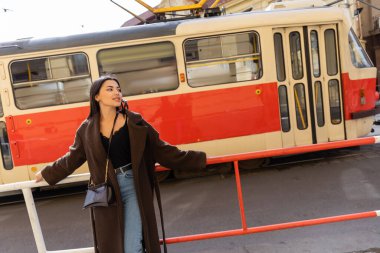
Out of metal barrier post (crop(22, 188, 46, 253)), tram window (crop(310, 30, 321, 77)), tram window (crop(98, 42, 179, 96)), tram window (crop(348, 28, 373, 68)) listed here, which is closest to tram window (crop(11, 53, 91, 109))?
tram window (crop(98, 42, 179, 96))

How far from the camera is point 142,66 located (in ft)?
23.1

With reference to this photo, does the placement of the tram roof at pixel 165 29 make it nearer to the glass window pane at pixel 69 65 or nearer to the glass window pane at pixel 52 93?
the glass window pane at pixel 69 65

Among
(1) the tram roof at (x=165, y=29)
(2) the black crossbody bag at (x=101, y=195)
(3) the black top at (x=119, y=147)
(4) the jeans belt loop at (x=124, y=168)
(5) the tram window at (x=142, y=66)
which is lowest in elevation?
(2) the black crossbody bag at (x=101, y=195)

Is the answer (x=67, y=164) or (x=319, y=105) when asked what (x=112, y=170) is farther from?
(x=319, y=105)

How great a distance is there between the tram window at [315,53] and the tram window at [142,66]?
105 inches

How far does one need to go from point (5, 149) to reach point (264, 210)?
4.89 m

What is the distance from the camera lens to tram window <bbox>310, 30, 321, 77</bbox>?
7258 millimetres

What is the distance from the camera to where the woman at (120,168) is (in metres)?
2.50

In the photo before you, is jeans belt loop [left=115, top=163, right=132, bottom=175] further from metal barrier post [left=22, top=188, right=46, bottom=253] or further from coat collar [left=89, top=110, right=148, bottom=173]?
metal barrier post [left=22, top=188, right=46, bottom=253]

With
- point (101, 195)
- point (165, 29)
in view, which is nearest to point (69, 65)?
point (165, 29)

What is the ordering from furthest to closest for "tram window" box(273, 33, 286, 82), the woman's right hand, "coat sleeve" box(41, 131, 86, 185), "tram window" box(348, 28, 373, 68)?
1. "tram window" box(348, 28, 373, 68)
2. "tram window" box(273, 33, 286, 82)
3. the woman's right hand
4. "coat sleeve" box(41, 131, 86, 185)

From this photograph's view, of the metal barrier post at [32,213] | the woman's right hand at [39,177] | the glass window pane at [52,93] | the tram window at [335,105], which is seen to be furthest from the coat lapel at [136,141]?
the tram window at [335,105]

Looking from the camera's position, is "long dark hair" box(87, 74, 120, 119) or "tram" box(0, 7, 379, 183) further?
"tram" box(0, 7, 379, 183)

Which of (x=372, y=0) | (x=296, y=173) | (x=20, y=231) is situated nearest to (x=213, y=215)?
(x=296, y=173)
